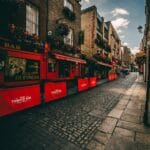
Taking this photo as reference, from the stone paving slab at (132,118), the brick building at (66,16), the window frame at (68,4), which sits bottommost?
the stone paving slab at (132,118)

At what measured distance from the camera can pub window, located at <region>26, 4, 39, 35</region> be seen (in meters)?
10.1

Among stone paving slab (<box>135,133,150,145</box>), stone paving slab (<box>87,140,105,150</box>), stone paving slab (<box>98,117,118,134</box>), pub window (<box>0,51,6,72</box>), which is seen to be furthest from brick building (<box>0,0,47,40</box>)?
stone paving slab (<box>135,133,150,145</box>)

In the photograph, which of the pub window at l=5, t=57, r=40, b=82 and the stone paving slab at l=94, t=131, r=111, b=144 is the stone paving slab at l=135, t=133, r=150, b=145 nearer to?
the stone paving slab at l=94, t=131, r=111, b=144

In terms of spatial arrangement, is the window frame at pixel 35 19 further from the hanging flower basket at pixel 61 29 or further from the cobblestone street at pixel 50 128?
the cobblestone street at pixel 50 128

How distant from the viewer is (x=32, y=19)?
413 inches

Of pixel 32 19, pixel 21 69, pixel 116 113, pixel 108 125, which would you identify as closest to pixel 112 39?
pixel 32 19

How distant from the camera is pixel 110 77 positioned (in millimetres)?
23469

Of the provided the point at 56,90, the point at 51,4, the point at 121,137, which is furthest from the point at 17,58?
the point at 121,137

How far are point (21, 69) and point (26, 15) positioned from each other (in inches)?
154

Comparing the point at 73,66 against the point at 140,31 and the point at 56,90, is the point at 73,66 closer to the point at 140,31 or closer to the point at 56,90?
the point at 56,90

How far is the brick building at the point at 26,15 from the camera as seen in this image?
783cm

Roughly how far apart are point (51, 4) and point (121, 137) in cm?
1189

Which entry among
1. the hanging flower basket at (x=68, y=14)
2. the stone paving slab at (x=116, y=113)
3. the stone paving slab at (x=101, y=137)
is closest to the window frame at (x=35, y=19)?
the hanging flower basket at (x=68, y=14)

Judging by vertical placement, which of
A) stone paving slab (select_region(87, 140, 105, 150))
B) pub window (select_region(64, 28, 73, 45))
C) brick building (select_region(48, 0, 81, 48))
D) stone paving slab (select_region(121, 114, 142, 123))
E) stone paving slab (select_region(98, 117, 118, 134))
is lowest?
stone paving slab (select_region(87, 140, 105, 150))
